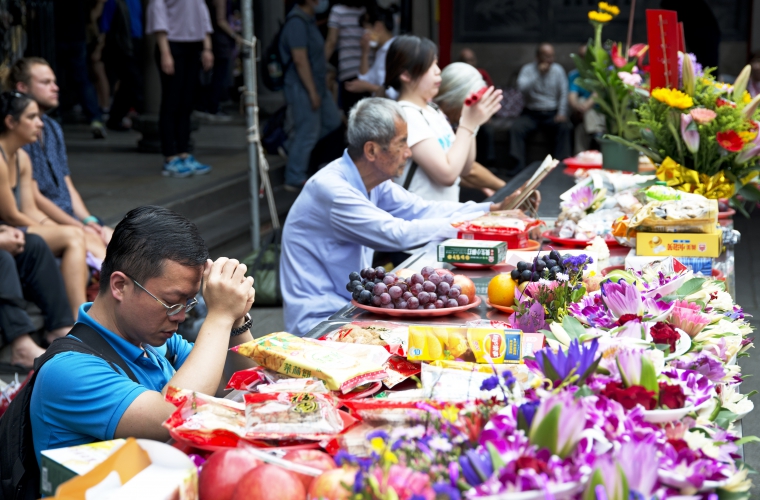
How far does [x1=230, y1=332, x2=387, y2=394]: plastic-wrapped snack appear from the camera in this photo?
6.17 feet

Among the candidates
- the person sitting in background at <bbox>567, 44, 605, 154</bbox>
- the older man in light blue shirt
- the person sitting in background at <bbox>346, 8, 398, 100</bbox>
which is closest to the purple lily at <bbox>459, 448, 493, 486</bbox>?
the older man in light blue shirt

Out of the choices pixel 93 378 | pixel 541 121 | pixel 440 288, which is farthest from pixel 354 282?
pixel 541 121

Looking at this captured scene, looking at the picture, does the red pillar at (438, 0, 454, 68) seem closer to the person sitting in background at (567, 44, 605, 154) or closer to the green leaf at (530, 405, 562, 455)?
the person sitting in background at (567, 44, 605, 154)

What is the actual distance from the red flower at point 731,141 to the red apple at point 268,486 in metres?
2.80

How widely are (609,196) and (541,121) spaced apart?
663cm

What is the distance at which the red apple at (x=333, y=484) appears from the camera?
1307 mm

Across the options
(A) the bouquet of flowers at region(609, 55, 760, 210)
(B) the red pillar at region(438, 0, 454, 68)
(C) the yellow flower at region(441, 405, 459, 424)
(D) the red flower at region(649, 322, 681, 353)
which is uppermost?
(B) the red pillar at region(438, 0, 454, 68)

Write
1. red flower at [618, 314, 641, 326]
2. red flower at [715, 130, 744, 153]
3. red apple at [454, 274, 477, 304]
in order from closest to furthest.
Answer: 1. red flower at [618, 314, 641, 326]
2. red apple at [454, 274, 477, 304]
3. red flower at [715, 130, 744, 153]

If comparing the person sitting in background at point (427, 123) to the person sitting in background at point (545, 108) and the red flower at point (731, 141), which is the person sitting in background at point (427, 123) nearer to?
the red flower at point (731, 141)

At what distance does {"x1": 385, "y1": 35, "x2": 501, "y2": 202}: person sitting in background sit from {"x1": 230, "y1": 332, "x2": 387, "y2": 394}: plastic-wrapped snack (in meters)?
2.46

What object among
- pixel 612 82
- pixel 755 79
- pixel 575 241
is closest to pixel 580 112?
A: pixel 755 79

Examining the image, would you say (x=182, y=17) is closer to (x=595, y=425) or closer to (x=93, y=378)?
→ (x=93, y=378)

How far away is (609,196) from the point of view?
12.3ft

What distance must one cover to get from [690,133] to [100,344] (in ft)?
8.62
